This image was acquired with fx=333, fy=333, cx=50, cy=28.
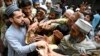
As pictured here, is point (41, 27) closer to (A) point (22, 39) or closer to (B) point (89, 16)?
(A) point (22, 39)

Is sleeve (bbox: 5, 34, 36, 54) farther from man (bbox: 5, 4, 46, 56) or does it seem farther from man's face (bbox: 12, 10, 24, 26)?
man's face (bbox: 12, 10, 24, 26)

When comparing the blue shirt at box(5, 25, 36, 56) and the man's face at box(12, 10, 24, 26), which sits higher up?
the man's face at box(12, 10, 24, 26)

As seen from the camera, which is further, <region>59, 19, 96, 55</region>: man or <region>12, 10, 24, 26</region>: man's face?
<region>12, 10, 24, 26</region>: man's face

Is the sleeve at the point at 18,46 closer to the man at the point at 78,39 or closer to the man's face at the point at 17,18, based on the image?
the man's face at the point at 17,18

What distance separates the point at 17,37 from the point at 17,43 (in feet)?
0.47

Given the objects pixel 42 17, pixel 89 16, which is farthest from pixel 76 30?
pixel 89 16

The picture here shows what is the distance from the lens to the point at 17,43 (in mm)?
4742

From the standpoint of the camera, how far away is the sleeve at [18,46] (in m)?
4.62

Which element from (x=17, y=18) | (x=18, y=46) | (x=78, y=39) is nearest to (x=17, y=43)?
(x=18, y=46)

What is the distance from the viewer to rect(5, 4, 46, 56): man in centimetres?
464

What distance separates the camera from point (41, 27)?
17.8ft

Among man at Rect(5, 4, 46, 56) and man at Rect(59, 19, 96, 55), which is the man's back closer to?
man at Rect(5, 4, 46, 56)

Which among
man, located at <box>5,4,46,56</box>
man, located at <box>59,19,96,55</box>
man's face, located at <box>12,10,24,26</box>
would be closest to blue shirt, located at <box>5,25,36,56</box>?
man, located at <box>5,4,46,56</box>

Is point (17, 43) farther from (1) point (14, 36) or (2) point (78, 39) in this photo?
(2) point (78, 39)
